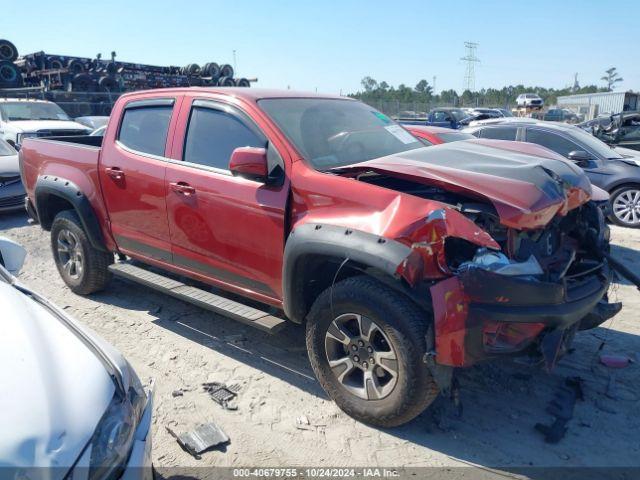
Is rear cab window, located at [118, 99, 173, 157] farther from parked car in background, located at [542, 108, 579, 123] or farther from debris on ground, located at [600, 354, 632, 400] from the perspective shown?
parked car in background, located at [542, 108, 579, 123]

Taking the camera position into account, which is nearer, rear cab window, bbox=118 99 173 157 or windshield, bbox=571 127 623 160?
rear cab window, bbox=118 99 173 157

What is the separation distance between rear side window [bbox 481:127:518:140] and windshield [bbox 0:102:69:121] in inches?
435

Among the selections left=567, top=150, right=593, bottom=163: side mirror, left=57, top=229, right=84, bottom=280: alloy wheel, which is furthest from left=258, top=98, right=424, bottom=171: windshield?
left=567, top=150, right=593, bottom=163: side mirror

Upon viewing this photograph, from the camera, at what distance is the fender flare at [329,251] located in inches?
111

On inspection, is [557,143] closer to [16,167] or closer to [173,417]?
[173,417]

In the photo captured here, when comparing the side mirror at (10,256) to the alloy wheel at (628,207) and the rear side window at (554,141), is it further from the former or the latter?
the alloy wheel at (628,207)

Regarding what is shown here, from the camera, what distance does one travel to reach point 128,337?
14.7ft

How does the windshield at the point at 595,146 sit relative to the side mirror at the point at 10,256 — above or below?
above

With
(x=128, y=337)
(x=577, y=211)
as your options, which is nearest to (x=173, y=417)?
(x=128, y=337)

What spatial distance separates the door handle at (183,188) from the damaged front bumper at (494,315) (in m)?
2.05

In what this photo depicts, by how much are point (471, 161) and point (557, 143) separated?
5918 mm

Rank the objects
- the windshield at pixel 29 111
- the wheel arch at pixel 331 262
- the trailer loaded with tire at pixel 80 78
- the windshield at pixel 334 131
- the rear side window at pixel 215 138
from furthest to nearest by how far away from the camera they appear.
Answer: the trailer loaded with tire at pixel 80 78 → the windshield at pixel 29 111 → the rear side window at pixel 215 138 → the windshield at pixel 334 131 → the wheel arch at pixel 331 262

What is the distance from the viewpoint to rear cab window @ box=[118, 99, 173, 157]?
4355 mm

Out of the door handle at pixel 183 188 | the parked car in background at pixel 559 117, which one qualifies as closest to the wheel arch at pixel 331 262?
the door handle at pixel 183 188
